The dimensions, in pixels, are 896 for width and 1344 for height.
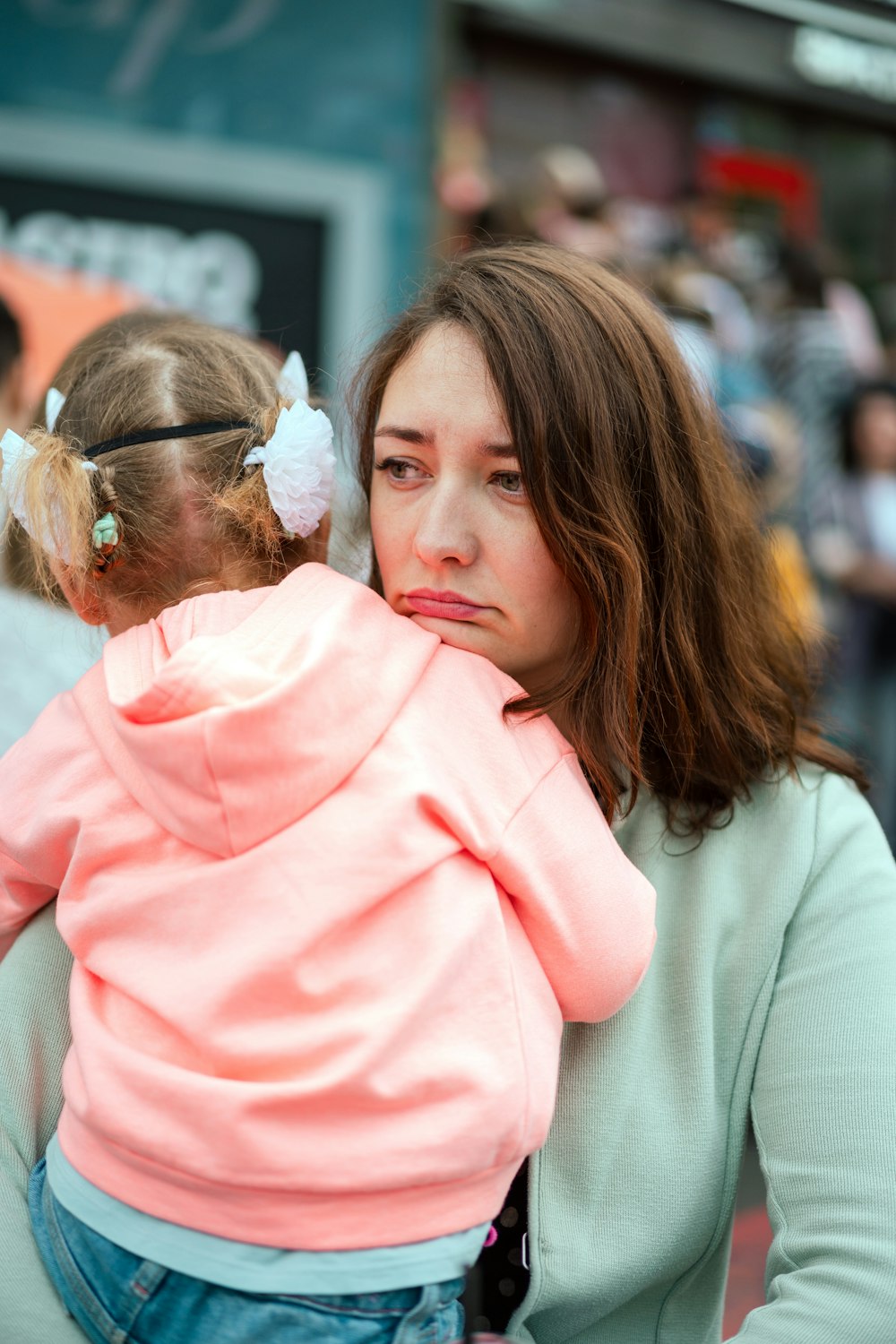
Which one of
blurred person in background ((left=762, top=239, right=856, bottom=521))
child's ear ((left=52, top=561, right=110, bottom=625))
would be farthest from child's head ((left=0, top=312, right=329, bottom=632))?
blurred person in background ((left=762, top=239, right=856, bottom=521))

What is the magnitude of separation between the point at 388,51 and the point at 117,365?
293cm

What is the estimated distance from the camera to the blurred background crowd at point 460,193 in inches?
139

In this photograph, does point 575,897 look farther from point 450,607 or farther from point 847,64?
point 847,64

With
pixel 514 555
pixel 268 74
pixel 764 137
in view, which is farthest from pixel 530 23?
pixel 514 555

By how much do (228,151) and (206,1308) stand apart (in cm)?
345

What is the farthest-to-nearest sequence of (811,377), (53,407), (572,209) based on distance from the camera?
(811,377), (572,209), (53,407)

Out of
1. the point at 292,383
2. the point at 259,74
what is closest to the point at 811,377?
the point at 259,74

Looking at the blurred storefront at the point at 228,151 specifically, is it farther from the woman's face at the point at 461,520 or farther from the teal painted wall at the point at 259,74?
the woman's face at the point at 461,520

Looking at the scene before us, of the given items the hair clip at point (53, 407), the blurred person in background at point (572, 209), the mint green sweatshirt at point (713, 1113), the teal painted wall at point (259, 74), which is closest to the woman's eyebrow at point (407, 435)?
the hair clip at point (53, 407)

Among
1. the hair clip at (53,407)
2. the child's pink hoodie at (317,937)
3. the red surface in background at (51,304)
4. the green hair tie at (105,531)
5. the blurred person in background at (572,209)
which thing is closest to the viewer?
the child's pink hoodie at (317,937)

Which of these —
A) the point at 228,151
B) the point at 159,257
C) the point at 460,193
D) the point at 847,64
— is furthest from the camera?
the point at 460,193

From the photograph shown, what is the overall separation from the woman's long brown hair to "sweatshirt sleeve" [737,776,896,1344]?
20 centimetres

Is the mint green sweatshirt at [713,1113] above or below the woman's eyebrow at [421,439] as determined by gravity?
below

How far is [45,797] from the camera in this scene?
1312mm
